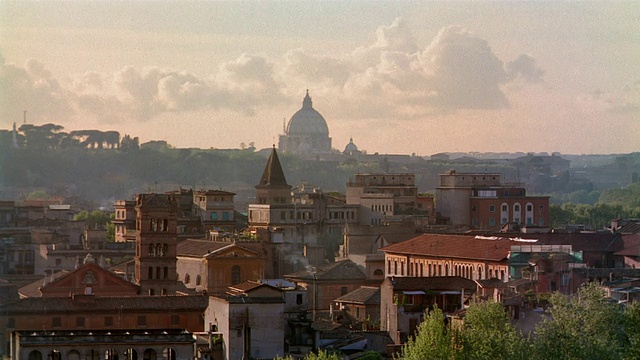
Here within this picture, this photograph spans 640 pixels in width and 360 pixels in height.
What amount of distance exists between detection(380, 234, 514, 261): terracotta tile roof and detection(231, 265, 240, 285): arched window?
7425 mm

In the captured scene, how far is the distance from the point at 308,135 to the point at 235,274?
112 metres

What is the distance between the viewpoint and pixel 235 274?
6531cm

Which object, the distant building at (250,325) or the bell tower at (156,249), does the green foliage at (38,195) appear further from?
the distant building at (250,325)

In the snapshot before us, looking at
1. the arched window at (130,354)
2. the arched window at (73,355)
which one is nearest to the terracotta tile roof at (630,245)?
the arched window at (130,354)

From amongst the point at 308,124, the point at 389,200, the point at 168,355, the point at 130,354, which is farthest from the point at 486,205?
the point at 308,124

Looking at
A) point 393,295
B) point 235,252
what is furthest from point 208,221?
point 393,295

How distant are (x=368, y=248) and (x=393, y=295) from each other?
86.3 feet

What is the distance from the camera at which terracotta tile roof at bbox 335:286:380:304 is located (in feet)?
196

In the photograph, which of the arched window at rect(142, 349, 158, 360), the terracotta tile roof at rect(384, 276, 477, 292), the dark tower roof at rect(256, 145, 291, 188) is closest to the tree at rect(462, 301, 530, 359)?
the arched window at rect(142, 349, 158, 360)

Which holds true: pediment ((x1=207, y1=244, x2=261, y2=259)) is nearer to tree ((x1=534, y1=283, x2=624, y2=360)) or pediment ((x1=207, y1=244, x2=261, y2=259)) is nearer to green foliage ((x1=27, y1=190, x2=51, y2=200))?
tree ((x1=534, y1=283, x2=624, y2=360))

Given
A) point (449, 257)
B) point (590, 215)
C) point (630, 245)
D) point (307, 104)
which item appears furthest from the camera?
point (307, 104)

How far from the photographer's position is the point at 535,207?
99.9m

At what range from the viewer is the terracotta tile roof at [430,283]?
55.1m

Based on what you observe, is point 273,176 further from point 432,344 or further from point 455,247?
point 432,344
